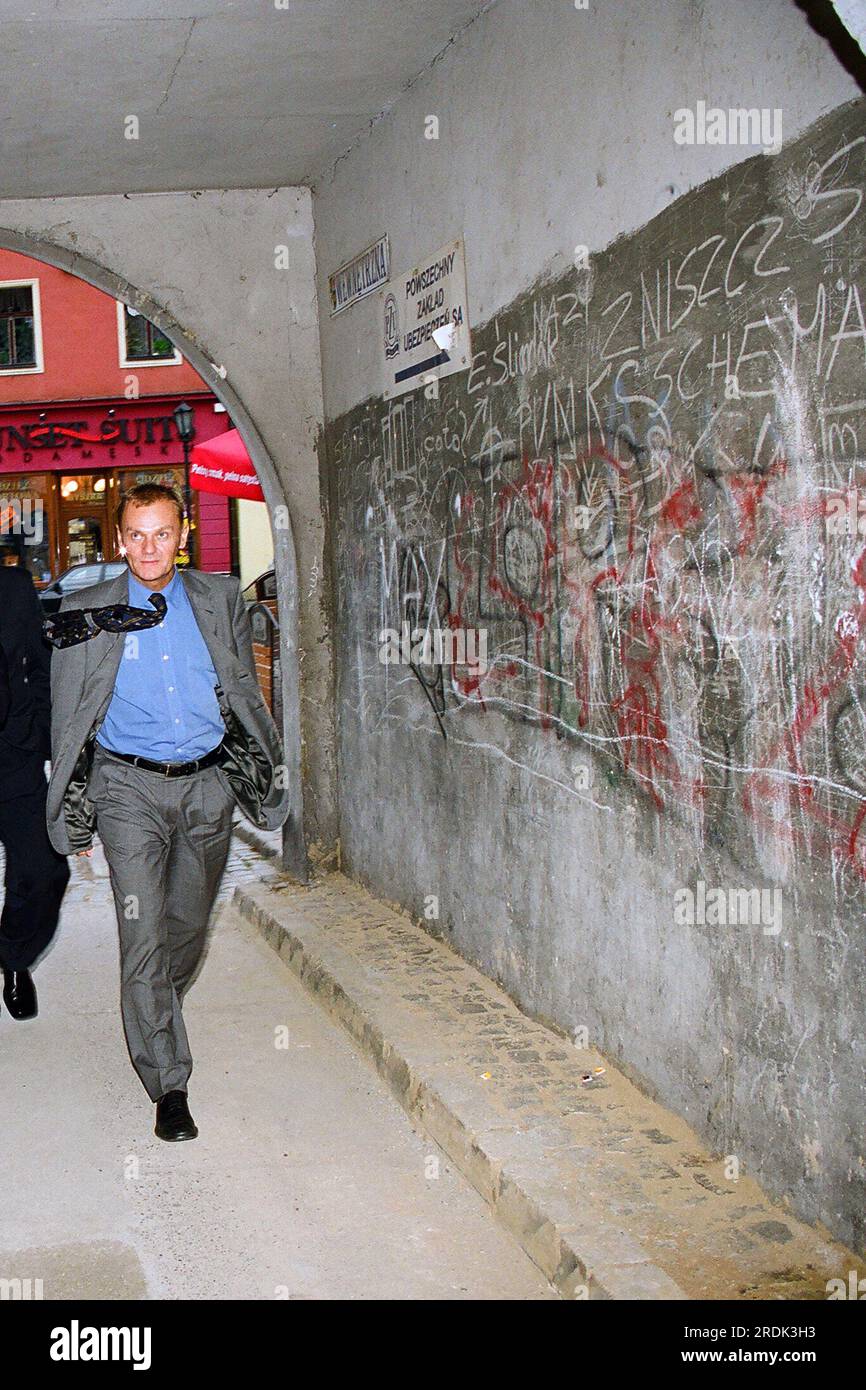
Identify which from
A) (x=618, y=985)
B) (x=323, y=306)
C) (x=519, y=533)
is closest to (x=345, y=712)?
(x=323, y=306)

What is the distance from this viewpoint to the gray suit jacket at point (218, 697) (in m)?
5.09

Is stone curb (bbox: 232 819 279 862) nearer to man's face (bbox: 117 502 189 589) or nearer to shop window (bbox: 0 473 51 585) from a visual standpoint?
man's face (bbox: 117 502 189 589)

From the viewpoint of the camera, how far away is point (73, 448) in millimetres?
27844

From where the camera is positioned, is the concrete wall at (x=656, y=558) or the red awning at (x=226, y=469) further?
the red awning at (x=226, y=469)

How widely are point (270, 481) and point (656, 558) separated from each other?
4.87m

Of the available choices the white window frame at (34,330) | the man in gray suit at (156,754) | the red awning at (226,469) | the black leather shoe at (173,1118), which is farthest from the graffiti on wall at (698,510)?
the white window frame at (34,330)

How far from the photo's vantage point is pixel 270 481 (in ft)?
29.9

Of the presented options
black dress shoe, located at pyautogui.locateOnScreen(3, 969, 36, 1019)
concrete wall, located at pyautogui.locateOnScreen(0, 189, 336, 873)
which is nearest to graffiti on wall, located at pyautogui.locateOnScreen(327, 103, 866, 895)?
black dress shoe, located at pyautogui.locateOnScreen(3, 969, 36, 1019)

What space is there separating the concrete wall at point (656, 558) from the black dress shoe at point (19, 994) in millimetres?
1933

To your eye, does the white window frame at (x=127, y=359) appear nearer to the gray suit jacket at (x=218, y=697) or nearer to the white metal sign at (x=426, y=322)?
the white metal sign at (x=426, y=322)

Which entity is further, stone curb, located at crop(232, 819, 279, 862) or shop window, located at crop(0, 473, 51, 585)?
shop window, located at crop(0, 473, 51, 585)

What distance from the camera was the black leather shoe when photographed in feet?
16.5

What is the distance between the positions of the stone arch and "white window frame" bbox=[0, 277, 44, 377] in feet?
64.1
